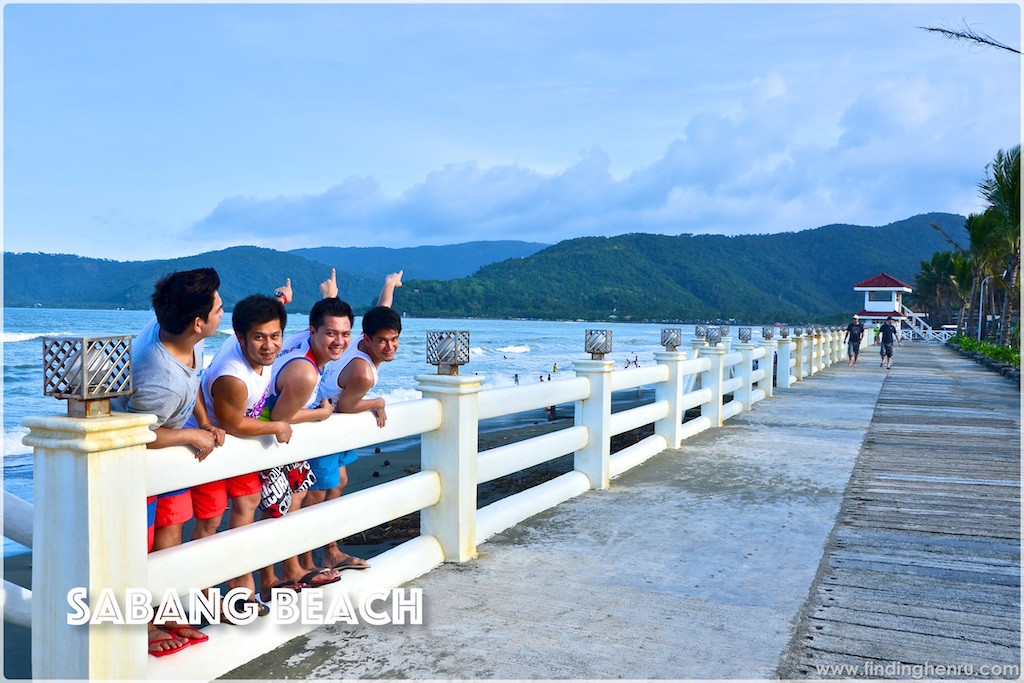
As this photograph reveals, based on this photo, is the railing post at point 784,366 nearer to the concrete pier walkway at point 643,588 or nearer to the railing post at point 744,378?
the railing post at point 744,378

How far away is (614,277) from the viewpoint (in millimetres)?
161250

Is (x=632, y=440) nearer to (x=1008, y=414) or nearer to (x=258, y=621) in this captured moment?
(x=1008, y=414)

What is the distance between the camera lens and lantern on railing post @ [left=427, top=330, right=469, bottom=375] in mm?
4781

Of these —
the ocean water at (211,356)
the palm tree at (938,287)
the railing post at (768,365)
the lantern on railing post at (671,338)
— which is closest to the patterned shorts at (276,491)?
the ocean water at (211,356)

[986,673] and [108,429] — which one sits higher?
[108,429]

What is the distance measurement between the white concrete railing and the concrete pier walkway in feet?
0.50


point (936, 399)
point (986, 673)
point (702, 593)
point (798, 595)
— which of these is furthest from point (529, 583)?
point (936, 399)

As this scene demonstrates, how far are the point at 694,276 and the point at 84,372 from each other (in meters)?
171

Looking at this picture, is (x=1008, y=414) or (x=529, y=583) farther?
(x=1008, y=414)

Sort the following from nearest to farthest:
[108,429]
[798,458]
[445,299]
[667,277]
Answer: [108,429], [798,458], [445,299], [667,277]

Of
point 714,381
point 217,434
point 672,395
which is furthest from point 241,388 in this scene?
point 714,381

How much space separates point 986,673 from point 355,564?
8.89ft

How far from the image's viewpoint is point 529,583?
14.5 ft

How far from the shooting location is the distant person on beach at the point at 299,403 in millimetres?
3631
